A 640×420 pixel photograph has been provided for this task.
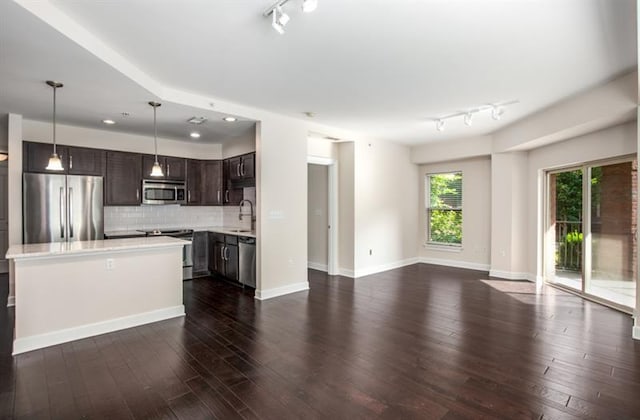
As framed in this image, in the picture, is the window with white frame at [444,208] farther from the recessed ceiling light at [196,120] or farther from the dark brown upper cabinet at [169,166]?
the dark brown upper cabinet at [169,166]

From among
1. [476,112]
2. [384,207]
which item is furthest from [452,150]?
[476,112]

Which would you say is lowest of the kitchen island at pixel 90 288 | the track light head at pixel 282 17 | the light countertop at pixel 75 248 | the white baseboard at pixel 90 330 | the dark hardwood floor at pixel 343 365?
the dark hardwood floor at pixel 343 365

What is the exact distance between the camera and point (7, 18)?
85.4 inches

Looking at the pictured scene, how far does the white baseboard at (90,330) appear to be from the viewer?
10.2 feet

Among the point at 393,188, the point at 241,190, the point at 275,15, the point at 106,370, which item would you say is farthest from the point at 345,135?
the point at 106,370

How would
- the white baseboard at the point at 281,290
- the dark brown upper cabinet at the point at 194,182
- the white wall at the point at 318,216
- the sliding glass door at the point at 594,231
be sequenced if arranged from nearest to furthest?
the sliding glass door at the point at 594,231 → the white baseboard at the point at 281,290 → the dark brown upper cabinet at the point at 194,182 → the white wall at the point at 318,216

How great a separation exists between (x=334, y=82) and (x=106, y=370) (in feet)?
11.5

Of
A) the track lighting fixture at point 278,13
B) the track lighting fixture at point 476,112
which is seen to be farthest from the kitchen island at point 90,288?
the track lighting fixture at point 476,112

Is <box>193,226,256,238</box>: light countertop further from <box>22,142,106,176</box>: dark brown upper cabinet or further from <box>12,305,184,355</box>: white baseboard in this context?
<box>22,142,106,176</box>: dark brown upper cabinet

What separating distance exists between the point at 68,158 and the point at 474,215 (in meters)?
7.57

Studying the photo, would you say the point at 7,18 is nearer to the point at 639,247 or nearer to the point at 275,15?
the point at 275,15

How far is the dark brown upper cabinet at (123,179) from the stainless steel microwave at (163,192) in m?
0.11

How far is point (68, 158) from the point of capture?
5.10 meters

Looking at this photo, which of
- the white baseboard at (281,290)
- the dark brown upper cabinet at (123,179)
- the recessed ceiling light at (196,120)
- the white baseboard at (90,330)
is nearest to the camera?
the white baseboard at (90,330)
